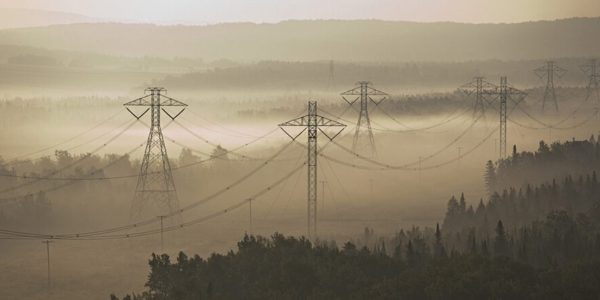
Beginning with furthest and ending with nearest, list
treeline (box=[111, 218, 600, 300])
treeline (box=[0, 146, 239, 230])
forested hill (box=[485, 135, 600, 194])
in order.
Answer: forested hill (box=[485, 135, 600, 194]), treeline (box=[0, 146, 239, 230]), treeline (box=[111, 218, 600, 300])

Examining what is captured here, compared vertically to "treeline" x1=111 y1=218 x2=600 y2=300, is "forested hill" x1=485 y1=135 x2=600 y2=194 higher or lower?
higher

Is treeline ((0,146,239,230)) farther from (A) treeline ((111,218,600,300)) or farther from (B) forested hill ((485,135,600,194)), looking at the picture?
(A) treeline ((111,218,600,300))

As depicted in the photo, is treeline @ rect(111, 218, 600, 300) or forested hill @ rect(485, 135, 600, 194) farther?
forested hill @ rect(485, 135, 600, 194)

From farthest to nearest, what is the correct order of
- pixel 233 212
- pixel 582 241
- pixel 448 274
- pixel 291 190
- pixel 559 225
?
pixel 291 190 → pixel 233 212 → pixel 559 225 → pixel 582 241 → pixel 448 274

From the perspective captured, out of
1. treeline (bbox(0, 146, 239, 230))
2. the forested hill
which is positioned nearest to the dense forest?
treeline (bbox(0, 146, 239, 230))

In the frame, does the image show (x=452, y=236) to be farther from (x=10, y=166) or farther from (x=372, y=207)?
(x=10, y=166)

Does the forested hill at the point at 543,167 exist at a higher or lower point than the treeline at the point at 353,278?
higher

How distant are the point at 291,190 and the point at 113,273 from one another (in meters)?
88.5

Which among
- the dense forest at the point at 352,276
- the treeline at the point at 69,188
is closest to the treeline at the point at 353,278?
the dense forest at the point at 352,276

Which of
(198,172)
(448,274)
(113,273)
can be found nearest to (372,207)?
(198,172)

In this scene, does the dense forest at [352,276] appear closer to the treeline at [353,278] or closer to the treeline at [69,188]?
the treeline at [353,278]

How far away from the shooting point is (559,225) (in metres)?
108

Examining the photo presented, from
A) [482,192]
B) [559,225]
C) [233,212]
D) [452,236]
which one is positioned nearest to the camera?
[559,225]

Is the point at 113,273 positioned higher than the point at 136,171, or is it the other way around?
the point at 136,171
